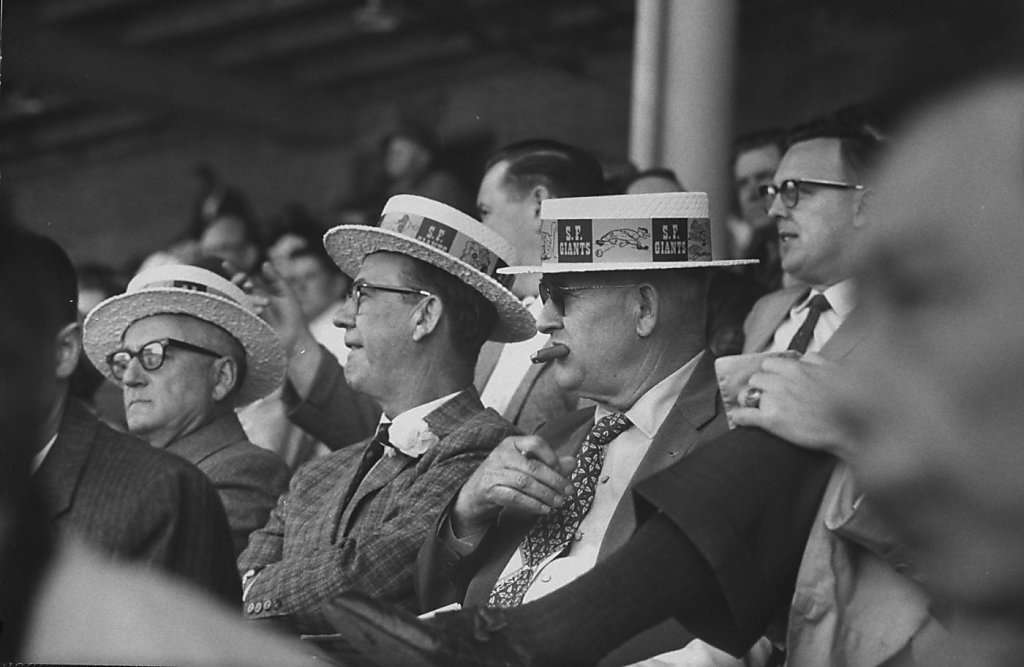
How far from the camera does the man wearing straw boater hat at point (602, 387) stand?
3.08 meters

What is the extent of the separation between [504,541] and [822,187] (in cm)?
122

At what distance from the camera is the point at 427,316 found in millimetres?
3676

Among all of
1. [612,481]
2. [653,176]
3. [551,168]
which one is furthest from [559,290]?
[653,176]

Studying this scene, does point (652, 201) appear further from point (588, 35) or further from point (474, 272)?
point (588, 35)

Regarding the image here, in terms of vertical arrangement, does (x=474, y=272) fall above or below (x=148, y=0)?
below

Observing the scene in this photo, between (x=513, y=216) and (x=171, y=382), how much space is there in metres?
0.96

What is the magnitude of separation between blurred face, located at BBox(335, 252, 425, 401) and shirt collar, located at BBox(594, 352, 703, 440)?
643 millimetres

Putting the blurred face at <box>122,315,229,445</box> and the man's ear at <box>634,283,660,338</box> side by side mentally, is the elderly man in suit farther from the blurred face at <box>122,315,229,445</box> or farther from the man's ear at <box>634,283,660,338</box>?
the man's ear at <box>634,283,660,338</box>

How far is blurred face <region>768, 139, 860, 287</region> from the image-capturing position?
3.82 meters

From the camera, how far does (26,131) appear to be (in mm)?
14758

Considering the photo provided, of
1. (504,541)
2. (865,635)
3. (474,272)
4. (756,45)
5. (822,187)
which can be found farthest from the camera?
(756,45)

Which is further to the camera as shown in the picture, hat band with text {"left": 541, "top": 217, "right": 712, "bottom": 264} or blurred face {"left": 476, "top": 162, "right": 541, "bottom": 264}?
blurred face {"left": 476, "top": 162, "right": 541, "bottom": 264}

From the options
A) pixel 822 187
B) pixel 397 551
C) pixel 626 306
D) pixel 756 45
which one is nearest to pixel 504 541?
pixel 397 551

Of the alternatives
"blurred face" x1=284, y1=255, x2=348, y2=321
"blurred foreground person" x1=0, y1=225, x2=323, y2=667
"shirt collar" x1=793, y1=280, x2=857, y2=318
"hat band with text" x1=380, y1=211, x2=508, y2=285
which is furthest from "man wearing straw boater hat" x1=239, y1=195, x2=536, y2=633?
"blurred foreground person" x1=0, y1=225, x2=323, y2=667
